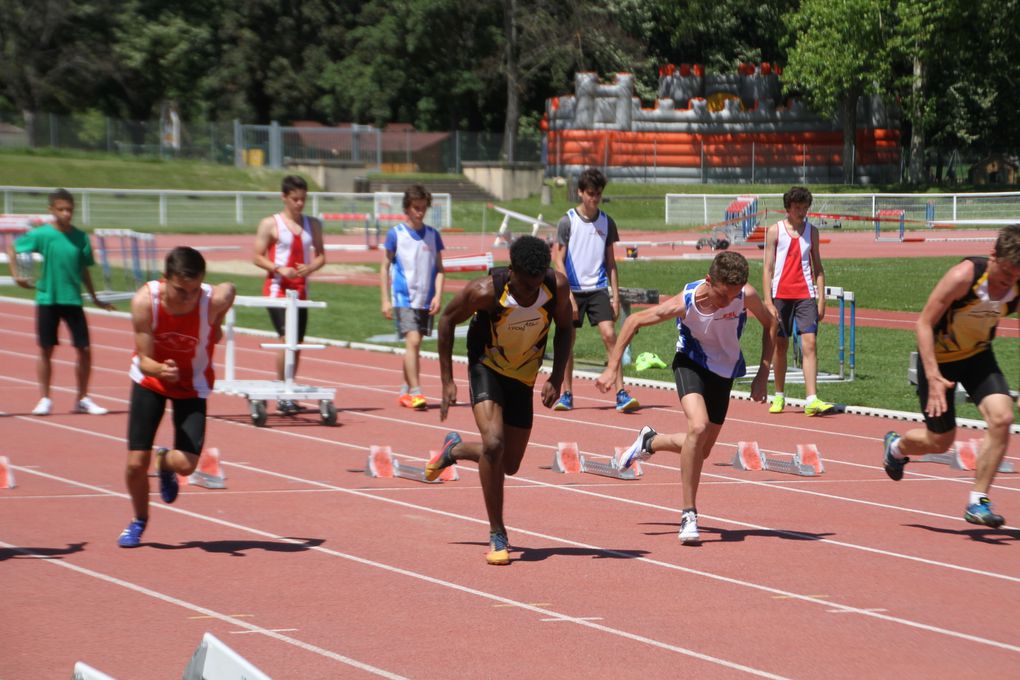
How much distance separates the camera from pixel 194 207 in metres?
46.2

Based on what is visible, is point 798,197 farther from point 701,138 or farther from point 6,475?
point 701,138

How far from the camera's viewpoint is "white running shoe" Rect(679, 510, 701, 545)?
27.6 ft

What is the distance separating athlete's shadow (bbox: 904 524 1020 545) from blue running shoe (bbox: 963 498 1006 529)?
0.08 m

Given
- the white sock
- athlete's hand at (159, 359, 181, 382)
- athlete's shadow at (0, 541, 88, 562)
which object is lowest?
athlete's shadow at (0, 541, 88, 562)

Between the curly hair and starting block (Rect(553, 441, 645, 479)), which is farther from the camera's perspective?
starting block (Rect(553, 441, 645, 479))

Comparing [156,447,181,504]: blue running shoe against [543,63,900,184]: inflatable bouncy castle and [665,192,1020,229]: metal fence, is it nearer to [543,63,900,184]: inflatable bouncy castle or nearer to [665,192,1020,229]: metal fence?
[665,192,1020,229]: metal fence

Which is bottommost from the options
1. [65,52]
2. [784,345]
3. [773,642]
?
[773,642]

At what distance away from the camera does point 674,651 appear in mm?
6383

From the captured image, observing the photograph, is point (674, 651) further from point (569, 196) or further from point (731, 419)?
point (569, 196)

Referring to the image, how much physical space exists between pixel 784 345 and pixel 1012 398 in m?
4.97

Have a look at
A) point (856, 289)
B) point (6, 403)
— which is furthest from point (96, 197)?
point (6, 403)

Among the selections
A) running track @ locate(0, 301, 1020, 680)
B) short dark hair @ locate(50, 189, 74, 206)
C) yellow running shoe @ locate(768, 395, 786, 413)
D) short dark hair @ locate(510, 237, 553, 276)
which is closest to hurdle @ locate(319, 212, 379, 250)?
short dark hair @ locate(50, 189, 74, 206)

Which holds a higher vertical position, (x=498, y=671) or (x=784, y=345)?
(x=784, y=345)

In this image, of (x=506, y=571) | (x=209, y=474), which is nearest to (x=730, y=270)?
(x=506, y=571)
